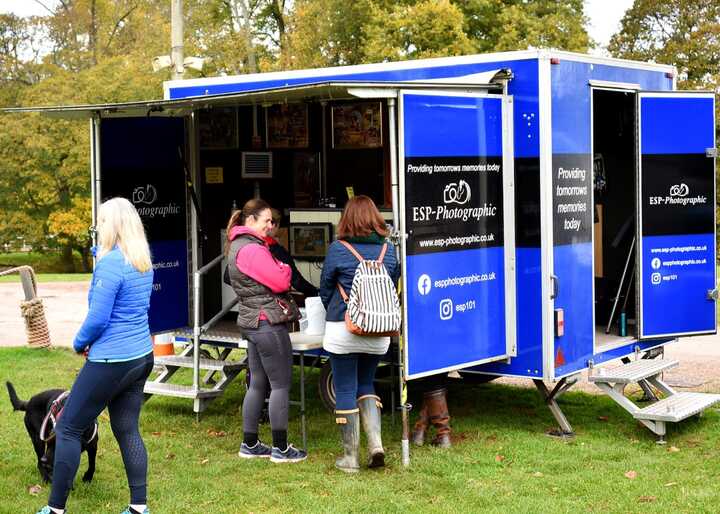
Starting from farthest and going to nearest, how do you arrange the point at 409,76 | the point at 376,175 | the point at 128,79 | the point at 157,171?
the point at 128,79 < the point at 376,175 < the point at 157,171 < the point at 409,76

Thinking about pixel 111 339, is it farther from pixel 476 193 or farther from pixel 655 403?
pixel 655 403

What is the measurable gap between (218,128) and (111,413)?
4294 millimetres

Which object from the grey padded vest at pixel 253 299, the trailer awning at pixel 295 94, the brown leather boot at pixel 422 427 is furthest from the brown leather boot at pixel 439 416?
the trailer awning at pixel 295 94

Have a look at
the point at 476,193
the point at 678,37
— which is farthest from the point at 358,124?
the point at 678,37

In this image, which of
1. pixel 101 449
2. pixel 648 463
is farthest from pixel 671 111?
pixel 101 449

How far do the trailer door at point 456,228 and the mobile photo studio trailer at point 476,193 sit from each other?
0.01 m

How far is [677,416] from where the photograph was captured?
7.32 m

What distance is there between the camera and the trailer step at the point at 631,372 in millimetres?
7617

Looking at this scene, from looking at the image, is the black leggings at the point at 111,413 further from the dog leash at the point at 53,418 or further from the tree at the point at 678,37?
the tree at the point at 678,37

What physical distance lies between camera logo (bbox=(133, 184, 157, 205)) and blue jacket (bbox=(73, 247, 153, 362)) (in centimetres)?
335

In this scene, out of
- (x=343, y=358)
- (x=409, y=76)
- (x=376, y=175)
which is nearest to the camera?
(x=343, y=358)

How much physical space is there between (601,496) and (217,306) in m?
4.41

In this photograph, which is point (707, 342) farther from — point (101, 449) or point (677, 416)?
point (101, 449)

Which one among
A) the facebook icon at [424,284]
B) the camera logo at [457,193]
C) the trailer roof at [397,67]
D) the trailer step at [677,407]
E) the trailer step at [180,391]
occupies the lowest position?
the trailer step at [677,407]
